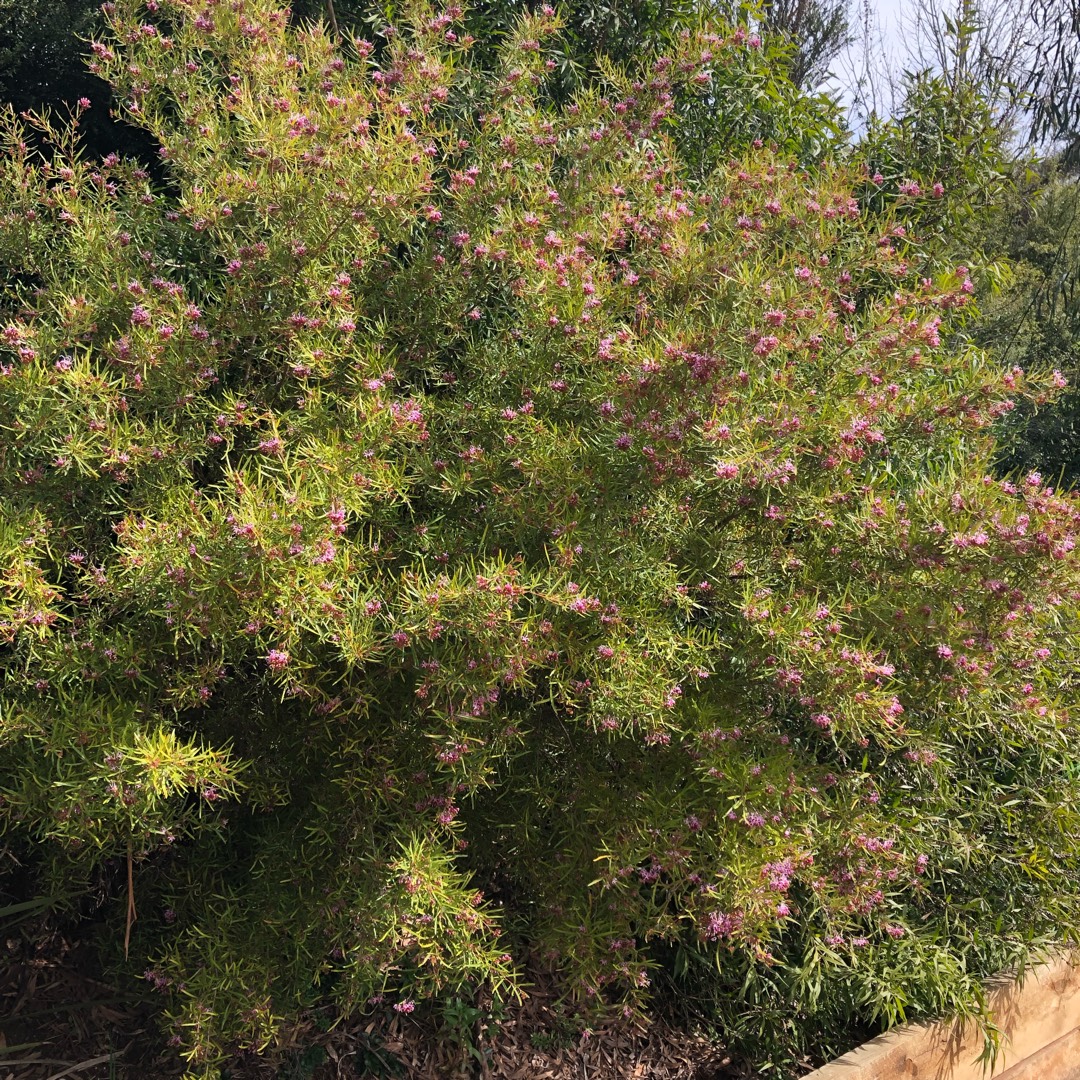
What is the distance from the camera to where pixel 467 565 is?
260 centimetres

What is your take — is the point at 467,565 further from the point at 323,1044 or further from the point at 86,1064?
the point at 86,1064

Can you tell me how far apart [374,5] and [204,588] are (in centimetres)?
303

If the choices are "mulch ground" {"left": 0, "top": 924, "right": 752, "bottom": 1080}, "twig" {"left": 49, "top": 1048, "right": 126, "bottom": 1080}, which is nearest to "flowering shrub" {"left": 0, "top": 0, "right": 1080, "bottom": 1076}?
A: "mulch ground" {"left": 0, "top": 924, "right": 752, "bottom": 1080}

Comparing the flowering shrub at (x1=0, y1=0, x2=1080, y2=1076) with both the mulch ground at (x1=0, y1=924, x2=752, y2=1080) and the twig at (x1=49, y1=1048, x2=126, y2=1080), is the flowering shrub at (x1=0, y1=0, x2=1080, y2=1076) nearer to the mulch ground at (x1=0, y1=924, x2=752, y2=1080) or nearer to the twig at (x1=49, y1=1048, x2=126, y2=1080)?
the mulch ground at (x1=0, y1=924, x2=752, y2=1080)

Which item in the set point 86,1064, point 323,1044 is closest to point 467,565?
point 323,1044

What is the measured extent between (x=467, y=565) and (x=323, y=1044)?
149 cm

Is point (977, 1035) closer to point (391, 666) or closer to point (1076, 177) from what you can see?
point (391, 666)

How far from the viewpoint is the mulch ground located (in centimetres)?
290

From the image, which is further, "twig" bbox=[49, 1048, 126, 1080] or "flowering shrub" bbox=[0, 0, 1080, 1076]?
"twig" bbox=[49, 1048, 126, 1080]

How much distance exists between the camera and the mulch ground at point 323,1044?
290cm

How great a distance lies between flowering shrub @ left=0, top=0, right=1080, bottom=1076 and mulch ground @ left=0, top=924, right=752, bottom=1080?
170mm

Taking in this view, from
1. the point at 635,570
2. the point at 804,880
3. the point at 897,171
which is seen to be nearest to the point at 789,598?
the point at 635,570

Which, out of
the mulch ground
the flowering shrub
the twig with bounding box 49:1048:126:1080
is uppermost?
the flowering shrub

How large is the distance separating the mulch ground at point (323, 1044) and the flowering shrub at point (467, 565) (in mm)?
170
